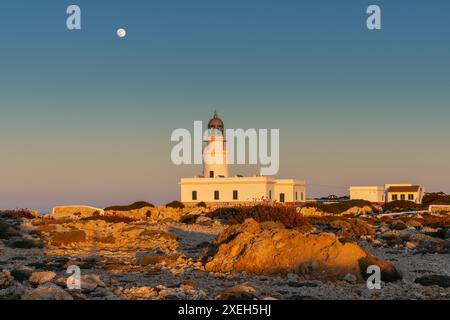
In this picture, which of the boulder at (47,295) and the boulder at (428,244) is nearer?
the boulder at (47,295)

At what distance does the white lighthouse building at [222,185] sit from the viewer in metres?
53.1

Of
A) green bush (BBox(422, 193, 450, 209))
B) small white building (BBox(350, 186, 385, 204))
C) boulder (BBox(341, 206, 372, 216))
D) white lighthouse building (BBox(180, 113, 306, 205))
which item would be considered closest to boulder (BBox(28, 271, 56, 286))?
boulder (BBox(341, 206, 372, 216))

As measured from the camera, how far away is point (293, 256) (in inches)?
434

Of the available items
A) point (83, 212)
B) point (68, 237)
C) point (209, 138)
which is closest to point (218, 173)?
point (209, 138)

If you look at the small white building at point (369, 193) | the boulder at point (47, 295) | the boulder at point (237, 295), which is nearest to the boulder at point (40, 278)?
the boulder at point (47, 295)

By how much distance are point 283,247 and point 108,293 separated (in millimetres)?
4146

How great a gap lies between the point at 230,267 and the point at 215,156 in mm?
44834

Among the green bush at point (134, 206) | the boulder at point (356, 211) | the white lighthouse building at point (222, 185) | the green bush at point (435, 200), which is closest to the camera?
the boulder at point (356, 211)

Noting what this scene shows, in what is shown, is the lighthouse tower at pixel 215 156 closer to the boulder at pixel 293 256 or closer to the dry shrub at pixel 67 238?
the dry shrub at pixel 67 238

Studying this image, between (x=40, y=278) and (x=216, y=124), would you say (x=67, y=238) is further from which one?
(x=216, y=124)

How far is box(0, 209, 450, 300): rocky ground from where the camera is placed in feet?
28.2

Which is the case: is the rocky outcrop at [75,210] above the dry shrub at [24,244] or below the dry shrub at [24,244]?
below

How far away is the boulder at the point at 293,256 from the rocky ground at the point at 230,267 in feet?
0.06

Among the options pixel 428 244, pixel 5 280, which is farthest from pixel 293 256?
pixel 428 244
